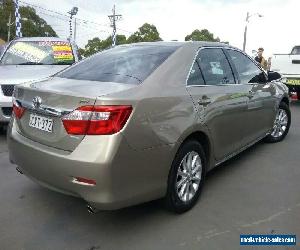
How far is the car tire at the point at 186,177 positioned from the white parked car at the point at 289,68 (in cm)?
860

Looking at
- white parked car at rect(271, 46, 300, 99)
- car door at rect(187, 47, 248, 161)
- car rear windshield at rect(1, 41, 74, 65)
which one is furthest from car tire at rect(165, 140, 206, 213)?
white parked car at rect(271, 46, 300, 99)

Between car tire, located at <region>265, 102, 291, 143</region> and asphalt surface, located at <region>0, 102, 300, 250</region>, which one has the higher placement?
car tire, located at <region>265, 102, 291, 143</region>

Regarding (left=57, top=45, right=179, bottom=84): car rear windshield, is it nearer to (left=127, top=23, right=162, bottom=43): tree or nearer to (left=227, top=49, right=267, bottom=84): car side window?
(left=227, top=49, right=267, bottom=84): car side window

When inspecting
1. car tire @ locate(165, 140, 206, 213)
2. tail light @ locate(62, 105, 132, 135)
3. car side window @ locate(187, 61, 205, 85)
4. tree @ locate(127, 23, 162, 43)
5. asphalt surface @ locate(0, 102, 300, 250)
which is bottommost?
asphalt surface @ locate(0, 102, 300, 250)

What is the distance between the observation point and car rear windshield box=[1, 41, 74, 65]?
25.2 ft

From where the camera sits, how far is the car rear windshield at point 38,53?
25.2 feet

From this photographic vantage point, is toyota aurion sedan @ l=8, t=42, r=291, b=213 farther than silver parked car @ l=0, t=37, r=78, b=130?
No

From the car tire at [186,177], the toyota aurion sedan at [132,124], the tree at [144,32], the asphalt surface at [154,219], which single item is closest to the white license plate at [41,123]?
the toyota aurion sedan at [132,124]

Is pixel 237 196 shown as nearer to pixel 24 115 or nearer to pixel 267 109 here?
pixel 267 109

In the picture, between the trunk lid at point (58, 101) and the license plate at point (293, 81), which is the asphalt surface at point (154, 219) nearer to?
the trunk lid at point (58, 101)

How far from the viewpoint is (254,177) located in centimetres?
481

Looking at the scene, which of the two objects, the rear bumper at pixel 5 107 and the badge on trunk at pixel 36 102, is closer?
the badge on trunk at pixel 36 102

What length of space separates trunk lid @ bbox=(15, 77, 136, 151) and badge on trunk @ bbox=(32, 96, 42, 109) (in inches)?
0.6

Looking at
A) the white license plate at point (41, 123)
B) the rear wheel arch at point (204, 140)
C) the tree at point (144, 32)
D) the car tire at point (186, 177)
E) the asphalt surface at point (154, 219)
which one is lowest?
the asphalt surface at point (154, 219)
